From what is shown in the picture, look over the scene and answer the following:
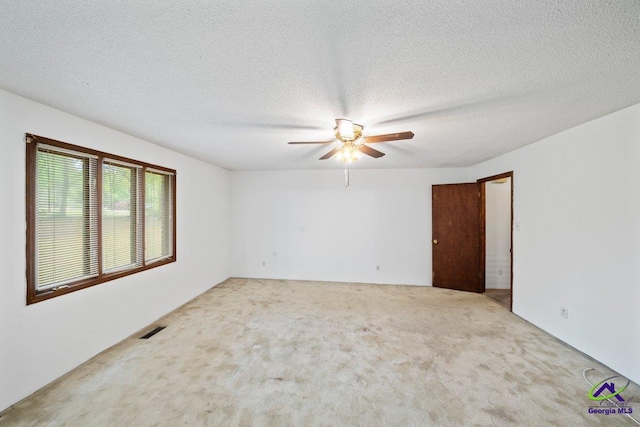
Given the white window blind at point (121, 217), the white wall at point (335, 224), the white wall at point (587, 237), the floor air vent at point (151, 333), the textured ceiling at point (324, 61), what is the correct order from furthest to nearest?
the white wall at point (335, 224)
the floor air vent at point (151, 333)
the white window blind at point (121, 217)
the white wall at point (587, 237)
the textured ceiling at point (324, 61)

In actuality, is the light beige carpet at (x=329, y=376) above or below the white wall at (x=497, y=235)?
below

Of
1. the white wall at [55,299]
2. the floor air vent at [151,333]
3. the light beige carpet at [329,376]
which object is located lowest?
the light beige carpet at [329,376]

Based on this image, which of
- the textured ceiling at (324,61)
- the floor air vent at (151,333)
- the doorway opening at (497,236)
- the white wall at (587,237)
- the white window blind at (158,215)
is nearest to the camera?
the textured ceiling at (324,61)

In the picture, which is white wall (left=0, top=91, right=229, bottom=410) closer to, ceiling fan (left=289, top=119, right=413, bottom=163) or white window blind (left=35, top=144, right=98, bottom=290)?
white window blind (left=35, top=144, right=98, bottom=290)

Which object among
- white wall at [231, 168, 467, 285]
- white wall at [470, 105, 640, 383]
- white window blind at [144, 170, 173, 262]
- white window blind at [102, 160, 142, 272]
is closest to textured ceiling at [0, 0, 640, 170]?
white wall at [470, 105, 640, 383]

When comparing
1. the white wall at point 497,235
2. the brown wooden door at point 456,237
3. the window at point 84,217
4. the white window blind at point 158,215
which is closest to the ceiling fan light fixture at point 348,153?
the window at point 84,217

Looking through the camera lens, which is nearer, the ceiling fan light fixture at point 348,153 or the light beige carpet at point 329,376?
the light beige carpet at point 329,376

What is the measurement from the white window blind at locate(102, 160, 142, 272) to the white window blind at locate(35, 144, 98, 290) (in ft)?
0.50

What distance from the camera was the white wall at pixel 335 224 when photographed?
15.9 feet

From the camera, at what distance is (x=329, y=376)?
210 cm

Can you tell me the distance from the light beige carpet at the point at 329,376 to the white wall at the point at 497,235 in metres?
1.46

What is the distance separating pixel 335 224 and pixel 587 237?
3575mm

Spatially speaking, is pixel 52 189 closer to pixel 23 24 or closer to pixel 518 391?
pixel 23 24

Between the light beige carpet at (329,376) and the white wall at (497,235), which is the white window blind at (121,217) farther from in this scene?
the white wall at (497,235)
